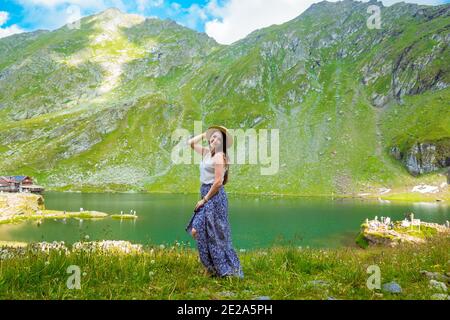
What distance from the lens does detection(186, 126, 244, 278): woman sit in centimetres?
977

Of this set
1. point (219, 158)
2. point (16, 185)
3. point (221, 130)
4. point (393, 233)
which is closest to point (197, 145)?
point (221, 130)

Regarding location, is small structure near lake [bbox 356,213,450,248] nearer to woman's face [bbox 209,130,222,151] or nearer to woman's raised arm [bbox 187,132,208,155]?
woman's raised arm [bbox 187,132,208,155]

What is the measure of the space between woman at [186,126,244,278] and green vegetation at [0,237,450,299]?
0.44 meters

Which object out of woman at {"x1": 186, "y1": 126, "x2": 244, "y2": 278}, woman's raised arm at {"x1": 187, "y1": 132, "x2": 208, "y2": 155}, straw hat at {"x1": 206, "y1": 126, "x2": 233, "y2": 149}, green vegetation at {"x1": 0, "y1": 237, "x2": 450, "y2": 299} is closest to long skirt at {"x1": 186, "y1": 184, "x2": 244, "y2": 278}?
woman at {"x1": 186, "y1": 126, "x2": 244, "y2": 278}

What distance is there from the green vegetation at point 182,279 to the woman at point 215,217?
440 mm

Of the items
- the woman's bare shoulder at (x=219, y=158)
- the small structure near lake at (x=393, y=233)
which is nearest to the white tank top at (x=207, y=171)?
the woman's bare shoulder at (x=219, y=158)

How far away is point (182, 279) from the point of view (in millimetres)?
8797

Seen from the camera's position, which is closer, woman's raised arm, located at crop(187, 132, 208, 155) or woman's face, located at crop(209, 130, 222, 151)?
woman's face, located at crop(209, 130, 222, 151)

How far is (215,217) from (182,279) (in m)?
1.97

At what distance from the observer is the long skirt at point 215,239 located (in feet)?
31.9

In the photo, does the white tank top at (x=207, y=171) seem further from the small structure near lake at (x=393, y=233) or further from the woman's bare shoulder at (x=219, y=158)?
the small structure near lake at (x=393, y=233)

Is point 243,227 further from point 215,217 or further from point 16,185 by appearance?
point 16,185
